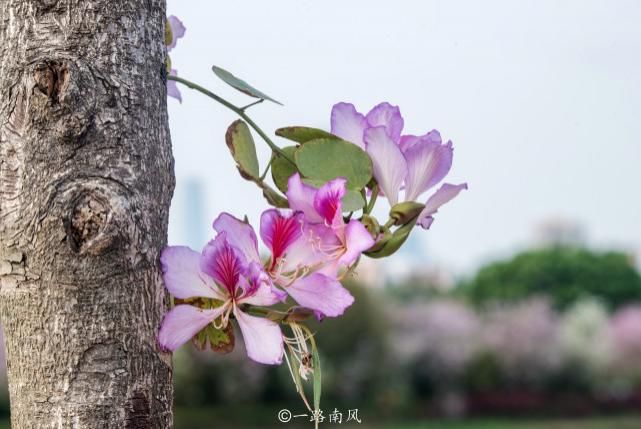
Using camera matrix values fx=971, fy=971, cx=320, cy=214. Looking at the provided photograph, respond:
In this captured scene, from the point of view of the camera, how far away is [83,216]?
711 millimetres

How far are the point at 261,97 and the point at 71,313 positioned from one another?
→ 0.28 meters

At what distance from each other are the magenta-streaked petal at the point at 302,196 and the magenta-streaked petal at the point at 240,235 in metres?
0.04

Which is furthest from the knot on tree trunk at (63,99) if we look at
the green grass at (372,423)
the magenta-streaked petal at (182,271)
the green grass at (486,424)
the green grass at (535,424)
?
the green grass at (535,424)

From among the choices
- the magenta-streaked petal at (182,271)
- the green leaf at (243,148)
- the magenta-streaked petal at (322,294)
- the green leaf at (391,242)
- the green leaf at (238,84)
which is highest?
the green leaf at (238,84)

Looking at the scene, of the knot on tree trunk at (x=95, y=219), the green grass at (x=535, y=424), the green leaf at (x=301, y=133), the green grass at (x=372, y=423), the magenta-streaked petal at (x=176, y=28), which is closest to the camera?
the knot on tree trunk at (x=95, y=219)

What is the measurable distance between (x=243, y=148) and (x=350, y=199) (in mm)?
127

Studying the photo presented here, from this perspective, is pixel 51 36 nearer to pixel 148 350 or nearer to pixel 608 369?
pixel 148 350

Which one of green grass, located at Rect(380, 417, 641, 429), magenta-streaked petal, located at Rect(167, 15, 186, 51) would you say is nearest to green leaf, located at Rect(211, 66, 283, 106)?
magenta-streaked petal, located at Rect(167, 15, 186, 51)

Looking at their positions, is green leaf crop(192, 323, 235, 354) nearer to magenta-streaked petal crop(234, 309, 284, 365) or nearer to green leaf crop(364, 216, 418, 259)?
magenta-streaked petal crop(234, 309, 284, 365)

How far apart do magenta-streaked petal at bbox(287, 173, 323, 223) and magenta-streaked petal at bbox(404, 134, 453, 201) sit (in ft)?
0.29

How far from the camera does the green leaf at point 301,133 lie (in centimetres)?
81

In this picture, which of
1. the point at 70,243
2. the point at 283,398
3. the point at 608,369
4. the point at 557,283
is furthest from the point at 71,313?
the point at 557,283

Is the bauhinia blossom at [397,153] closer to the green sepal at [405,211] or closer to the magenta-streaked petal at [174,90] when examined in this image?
the green sepal at [405,211]

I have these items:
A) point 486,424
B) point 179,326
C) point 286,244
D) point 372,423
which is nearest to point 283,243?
point 286,244
